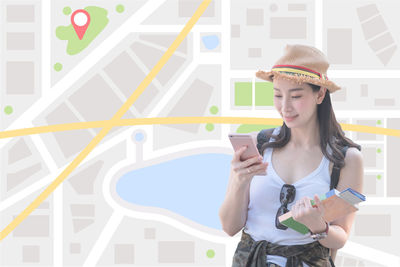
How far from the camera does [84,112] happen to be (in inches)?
206

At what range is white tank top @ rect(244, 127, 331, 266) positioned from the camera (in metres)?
2.03

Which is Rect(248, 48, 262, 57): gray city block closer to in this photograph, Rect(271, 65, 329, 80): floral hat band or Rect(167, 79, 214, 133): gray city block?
Rect(167, 79, 214, 133): gray city block

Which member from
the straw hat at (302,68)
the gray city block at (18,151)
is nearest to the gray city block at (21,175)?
the gray city block at (18,151)

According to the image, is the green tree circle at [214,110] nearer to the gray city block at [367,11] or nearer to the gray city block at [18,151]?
the gray city block at [367,11]

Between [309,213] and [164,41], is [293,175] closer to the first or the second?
[309,213]

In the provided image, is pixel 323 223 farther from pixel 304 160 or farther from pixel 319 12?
pixel 319 12

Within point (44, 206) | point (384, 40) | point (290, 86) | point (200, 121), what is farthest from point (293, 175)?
point (44, 206)

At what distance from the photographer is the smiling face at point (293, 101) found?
205 centimetres

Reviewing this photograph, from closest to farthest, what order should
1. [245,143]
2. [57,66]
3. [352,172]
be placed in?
1. [245,143]
2. [352,172]
3. [57,66]

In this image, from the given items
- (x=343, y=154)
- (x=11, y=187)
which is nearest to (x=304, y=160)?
(x=343, y=154)

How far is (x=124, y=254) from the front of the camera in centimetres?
532

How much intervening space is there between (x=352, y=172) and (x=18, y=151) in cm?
417

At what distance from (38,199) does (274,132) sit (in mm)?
3716

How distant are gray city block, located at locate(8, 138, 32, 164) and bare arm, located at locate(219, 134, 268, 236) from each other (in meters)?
3.80
